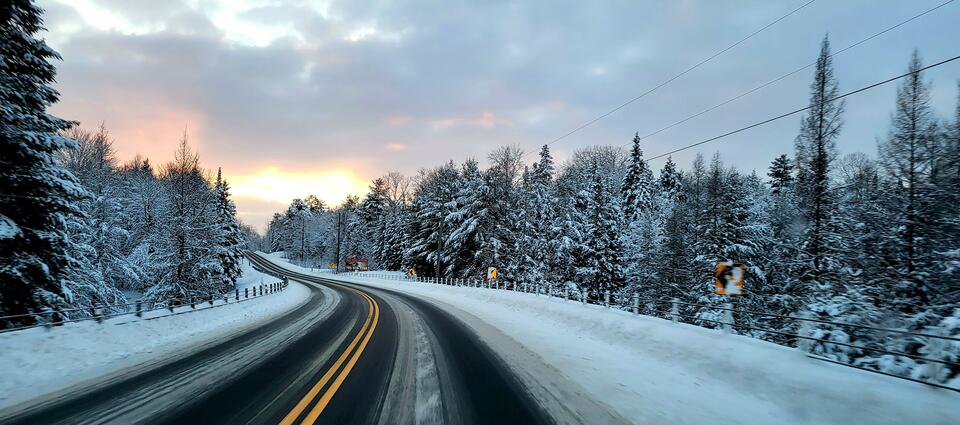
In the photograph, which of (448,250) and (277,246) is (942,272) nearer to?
(448,250)

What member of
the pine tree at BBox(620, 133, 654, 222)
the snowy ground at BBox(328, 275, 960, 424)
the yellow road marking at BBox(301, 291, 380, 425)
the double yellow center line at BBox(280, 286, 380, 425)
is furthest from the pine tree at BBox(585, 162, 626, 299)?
the yellow road marking at BBox(301, 291, 380, 425)

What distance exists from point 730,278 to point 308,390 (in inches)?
326

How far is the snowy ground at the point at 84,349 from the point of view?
21.4 feet

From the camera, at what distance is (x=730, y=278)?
8883 millimetres

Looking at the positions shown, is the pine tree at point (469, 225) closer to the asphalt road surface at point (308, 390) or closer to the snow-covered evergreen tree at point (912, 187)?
the snow-covered evergreen tree at point (912, 187)

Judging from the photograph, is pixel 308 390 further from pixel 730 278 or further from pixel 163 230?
pixel 163 230

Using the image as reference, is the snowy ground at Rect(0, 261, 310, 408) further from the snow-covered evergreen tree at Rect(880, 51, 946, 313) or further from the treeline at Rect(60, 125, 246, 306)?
the snow-covered evergreen tree at Rect(880, 51, 946, 313)

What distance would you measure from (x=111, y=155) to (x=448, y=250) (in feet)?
109

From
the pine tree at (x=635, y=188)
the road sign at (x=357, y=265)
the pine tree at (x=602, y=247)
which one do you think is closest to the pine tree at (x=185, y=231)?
the pine tree at (x=602, y=247)

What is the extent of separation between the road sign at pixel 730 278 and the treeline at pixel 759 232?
107 cm

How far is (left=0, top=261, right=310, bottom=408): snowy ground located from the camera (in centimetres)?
652

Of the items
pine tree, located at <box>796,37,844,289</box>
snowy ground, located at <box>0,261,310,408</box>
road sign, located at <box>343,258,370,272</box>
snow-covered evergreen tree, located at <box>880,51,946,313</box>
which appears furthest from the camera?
road sign, located at <box>343,258,370,272</box>

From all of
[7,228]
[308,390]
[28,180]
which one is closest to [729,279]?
[308,390]

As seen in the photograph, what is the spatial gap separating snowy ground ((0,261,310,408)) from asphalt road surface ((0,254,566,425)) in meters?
0.63
